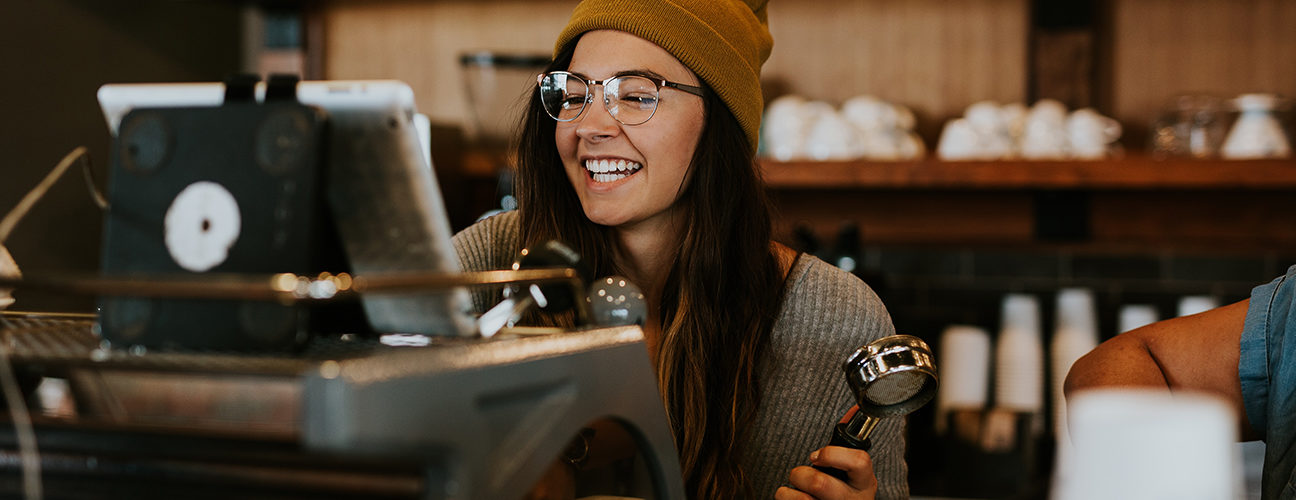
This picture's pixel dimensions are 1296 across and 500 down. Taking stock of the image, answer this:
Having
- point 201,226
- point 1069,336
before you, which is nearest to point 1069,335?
point 1069,336

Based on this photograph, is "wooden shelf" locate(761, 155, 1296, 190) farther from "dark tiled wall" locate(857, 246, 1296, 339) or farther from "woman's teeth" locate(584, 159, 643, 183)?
"woman's teeth" locate(584, 159, 643, 183)

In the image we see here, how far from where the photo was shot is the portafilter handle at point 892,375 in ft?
2.60

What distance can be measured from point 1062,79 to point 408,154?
1876 millimetres

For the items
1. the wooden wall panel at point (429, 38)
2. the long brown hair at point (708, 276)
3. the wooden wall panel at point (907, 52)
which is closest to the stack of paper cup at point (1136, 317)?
the wooden wall panel at point (907, 52)

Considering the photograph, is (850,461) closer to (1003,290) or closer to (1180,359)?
(1180,359)

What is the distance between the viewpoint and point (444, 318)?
65cm

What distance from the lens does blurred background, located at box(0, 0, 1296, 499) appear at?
6.53ft

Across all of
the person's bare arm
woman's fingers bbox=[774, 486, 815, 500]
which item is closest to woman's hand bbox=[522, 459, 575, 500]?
woman's fingers bbox=[774, 486, 815, 500]

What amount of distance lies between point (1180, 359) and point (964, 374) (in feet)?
2.92

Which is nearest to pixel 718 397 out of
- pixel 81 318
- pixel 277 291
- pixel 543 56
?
pixel 81 318

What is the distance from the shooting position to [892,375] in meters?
0.80

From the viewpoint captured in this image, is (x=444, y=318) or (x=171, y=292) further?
(x=444, y=318)

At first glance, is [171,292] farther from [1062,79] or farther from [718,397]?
[1062,79]

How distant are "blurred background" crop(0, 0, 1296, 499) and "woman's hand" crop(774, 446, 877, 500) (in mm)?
1080
